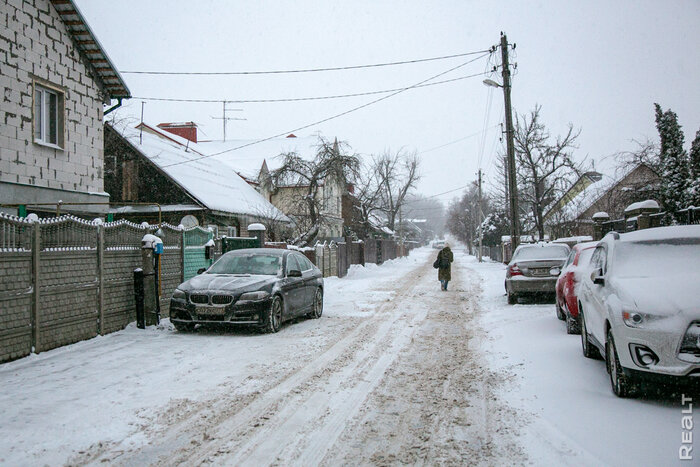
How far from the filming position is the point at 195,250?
13.1 m

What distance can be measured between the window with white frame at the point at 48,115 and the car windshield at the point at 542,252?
491 inches

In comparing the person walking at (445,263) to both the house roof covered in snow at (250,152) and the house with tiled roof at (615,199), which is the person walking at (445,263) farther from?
the house roof covered in snow at (250,152)

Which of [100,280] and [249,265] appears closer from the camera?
[100,280]

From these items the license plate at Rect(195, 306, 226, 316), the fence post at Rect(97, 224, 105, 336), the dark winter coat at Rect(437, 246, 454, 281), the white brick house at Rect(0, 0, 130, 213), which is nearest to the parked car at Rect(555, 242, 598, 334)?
the license plate at Rect(195, 306, 226, 316)

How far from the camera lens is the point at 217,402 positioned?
539 centimetres

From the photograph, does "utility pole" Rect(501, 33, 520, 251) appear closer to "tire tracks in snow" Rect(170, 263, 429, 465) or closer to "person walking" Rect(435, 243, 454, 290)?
"person walking" Rect(435, 243, 454, 290)

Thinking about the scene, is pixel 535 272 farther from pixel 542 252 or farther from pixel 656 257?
pixel 656 257

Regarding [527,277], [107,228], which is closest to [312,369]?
[107,228]

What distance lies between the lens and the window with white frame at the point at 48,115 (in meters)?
13.0

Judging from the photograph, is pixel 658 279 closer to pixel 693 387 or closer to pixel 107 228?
pixel 693 387

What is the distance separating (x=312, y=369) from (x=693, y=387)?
13.7 ft

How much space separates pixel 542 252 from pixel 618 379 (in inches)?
359

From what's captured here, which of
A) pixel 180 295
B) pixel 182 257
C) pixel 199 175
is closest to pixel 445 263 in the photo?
pixel 182 257

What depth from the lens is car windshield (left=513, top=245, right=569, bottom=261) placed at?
13.6 metres
